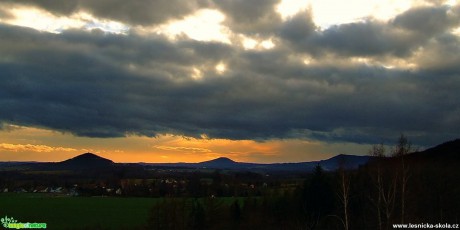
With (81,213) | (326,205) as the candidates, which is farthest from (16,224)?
(326,205)

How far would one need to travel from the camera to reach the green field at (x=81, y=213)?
8181 centimetres

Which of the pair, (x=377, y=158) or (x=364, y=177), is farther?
(x=364, y=177)

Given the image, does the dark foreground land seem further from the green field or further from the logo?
the logo

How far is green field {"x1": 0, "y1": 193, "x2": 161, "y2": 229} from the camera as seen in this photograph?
81.8m

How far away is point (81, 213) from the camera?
97812 mm

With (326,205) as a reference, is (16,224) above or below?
below

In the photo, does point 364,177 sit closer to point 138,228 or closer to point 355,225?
point 355,225

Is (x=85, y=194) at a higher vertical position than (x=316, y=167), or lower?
lower

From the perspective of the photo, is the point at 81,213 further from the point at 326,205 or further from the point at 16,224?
the point at 326,205

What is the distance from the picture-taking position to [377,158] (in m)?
48.8

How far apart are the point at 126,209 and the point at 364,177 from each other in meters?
60.8

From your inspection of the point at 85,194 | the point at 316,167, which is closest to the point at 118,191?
the point at 85,194

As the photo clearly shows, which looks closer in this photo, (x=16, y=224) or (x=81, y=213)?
(x=16, y=224)

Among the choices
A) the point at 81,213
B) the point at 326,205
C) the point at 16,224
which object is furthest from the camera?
the point at 81,213
